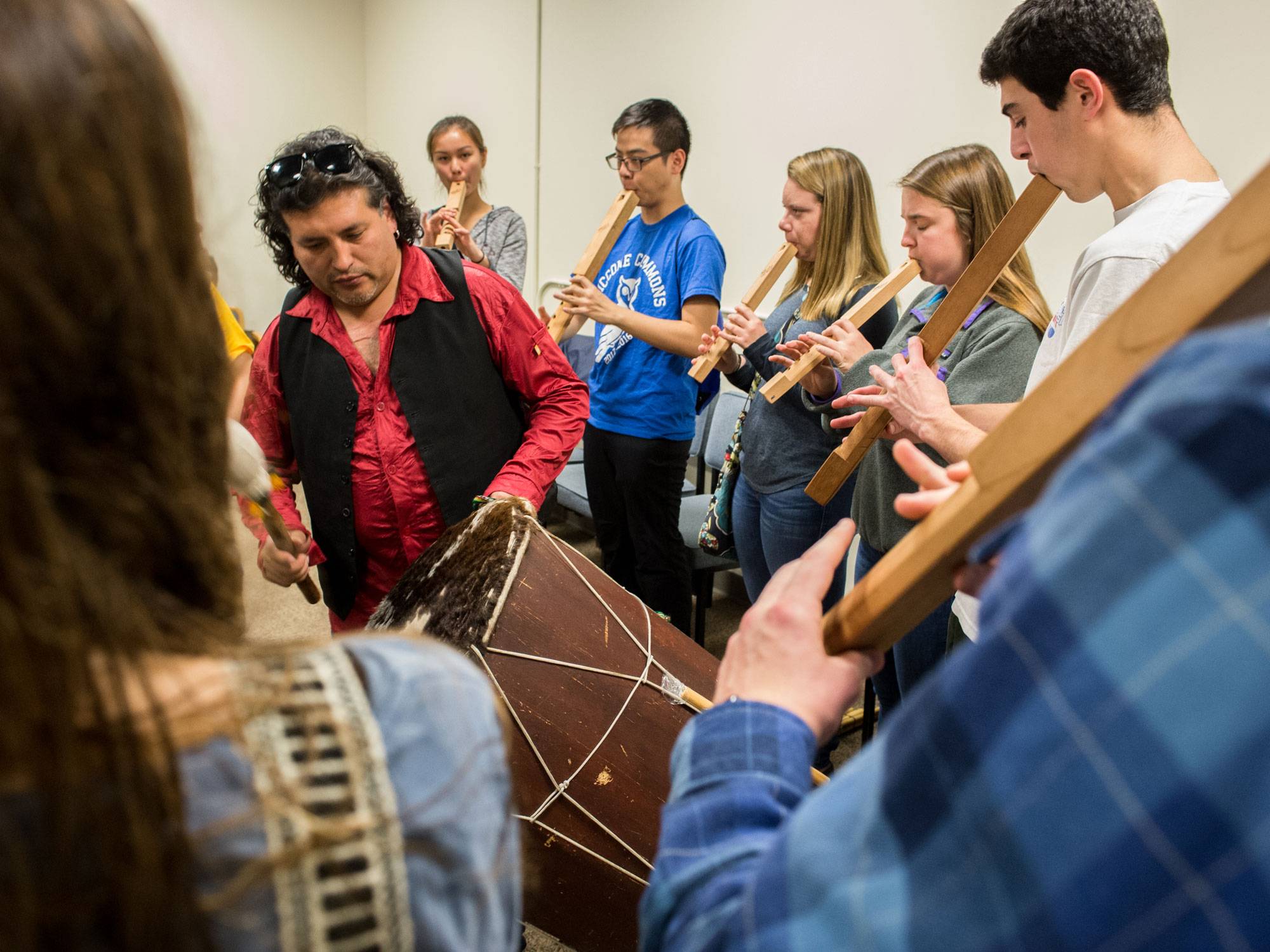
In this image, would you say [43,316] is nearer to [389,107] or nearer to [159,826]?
[159,826]

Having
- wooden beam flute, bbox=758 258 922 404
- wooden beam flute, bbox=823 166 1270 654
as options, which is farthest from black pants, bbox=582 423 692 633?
wooden beam flute, bbox=823 166 1270 654

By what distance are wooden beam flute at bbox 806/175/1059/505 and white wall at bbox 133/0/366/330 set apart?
4507mm

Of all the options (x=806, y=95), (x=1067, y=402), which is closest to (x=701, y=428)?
(x=806, y=95)

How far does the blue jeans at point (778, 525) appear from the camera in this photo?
213cm

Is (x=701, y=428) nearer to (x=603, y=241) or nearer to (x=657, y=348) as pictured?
(x=657, y=348)

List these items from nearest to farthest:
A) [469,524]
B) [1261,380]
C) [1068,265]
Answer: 1. [1261,380]
2. [469,524]
3. [1068,265]

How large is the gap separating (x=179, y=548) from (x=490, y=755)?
190mm

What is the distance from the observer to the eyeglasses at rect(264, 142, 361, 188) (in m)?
1.54

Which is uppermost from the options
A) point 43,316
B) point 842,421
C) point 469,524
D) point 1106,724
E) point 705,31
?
point 705,31

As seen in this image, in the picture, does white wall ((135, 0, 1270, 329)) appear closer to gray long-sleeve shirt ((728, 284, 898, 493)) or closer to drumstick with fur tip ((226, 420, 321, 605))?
drumstick with fur tip ((226, 420, 321, 605))

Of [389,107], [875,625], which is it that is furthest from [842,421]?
[389,107]

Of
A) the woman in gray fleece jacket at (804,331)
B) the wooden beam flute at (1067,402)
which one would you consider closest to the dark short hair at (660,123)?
the woman in gray fleece jacket at (804,331)

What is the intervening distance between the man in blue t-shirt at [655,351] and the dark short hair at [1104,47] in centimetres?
129

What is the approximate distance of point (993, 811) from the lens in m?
0.36
